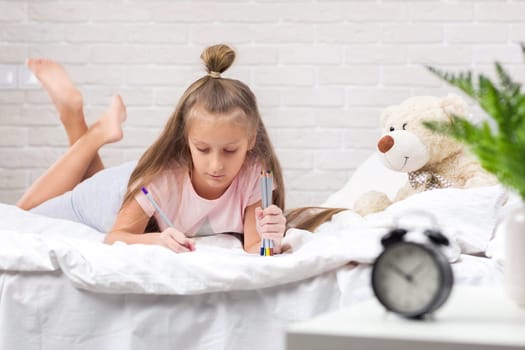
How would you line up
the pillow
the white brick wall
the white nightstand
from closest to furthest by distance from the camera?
the white nightstand < the pillow < the white brick wall

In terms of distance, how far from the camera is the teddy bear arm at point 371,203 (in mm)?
2041

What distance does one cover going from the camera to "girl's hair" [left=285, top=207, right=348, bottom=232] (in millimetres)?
1947

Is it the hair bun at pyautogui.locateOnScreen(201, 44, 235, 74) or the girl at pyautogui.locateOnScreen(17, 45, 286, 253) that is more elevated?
the hair bun at pyautogui.locateOnScreen(201, 44, 235, 74)

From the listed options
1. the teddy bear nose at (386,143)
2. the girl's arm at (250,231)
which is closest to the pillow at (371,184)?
the teddy bear nose at (386,143)

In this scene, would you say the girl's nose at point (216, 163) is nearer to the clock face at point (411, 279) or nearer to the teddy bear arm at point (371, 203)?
the teddy bear arm at point (371, 203)

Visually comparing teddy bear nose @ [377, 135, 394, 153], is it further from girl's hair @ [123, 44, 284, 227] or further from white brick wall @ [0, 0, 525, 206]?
white brick wall @ [0, 0, 525, 206]

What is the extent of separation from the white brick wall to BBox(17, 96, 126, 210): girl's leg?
411 millimetres

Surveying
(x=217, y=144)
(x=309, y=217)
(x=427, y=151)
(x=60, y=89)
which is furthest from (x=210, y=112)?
(x=60, y=89)

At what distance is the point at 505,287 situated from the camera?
88 centimetres

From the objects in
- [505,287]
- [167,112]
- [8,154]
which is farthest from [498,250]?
Answer: [8,154]

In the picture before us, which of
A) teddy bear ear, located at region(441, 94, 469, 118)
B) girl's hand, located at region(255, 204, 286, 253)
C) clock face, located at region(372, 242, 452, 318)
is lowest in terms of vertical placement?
girl's hand, located at region(255, 204, 286, 253)

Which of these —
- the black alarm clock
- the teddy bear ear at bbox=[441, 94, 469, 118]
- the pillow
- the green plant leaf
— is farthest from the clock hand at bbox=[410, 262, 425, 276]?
the pillow

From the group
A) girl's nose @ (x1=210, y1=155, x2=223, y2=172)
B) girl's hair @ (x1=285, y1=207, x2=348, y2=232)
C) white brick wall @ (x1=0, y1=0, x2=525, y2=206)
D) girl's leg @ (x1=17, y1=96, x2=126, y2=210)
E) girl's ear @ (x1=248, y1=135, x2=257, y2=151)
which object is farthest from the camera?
white brick wall @ (x1=0, y1=0, x2=525, y2=206)

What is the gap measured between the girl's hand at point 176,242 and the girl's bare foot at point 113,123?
2.90 feet
